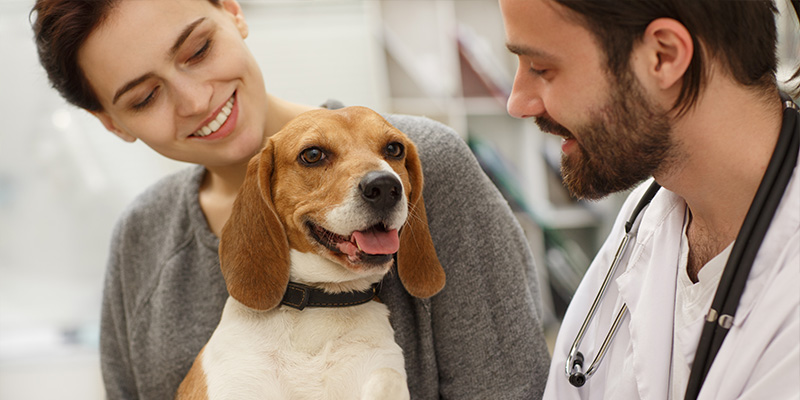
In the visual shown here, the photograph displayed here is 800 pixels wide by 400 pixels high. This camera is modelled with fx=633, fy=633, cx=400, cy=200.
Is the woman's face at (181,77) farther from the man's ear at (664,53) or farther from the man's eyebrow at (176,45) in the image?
the man's ear at (664,53)

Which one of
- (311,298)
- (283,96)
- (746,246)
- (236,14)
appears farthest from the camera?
(283,96)

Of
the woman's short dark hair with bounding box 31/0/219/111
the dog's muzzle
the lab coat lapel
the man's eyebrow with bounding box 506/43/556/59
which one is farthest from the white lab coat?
the woman's short dark hair with bounding box 31/0/219/111

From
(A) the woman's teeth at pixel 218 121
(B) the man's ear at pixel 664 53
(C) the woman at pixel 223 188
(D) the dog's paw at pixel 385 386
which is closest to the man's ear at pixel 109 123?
(C) the woman at pixel 223 188

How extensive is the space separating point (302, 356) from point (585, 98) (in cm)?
81

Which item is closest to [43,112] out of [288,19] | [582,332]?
[288,19]

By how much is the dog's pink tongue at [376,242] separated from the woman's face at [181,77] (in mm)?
441

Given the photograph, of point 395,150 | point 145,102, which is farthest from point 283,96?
point 395,150

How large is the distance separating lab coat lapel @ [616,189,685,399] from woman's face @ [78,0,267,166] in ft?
3.18

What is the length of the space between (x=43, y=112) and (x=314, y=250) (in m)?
2.64

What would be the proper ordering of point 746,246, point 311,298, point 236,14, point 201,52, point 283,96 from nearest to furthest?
point 746,246 → point 311,298 → point 201,52 → point 236,14 → point 283,96

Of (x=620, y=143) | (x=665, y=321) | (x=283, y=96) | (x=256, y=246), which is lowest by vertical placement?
(x=283, y=96)

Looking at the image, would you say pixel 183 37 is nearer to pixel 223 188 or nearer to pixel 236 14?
pixel 236 14

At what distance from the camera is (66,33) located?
1503 millimetres

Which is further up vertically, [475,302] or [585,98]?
[585,98]
